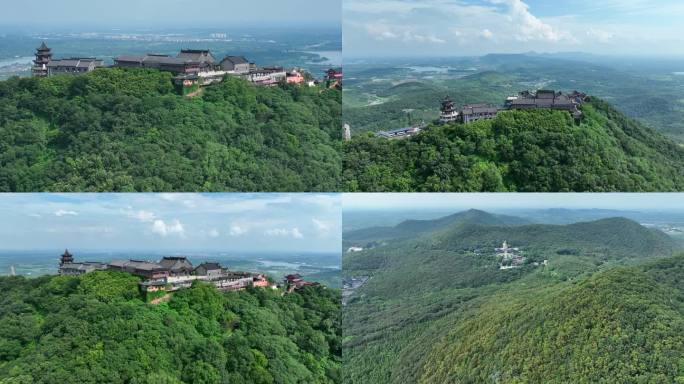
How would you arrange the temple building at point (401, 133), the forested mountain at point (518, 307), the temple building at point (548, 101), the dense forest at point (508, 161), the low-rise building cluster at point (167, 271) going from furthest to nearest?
1. the temple building at point (548, 101)
2. the temple building at point (401, 133)
3. the dense forest at point (508, 161)
4. the low-rise building cluster at point (167, 271)
5. the forested mountain at point (518, 307)

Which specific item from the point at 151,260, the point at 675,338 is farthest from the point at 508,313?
the point at 151,260

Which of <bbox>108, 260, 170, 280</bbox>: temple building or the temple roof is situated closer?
<bbox>108, 260, 170, 280</bbox>: temple building

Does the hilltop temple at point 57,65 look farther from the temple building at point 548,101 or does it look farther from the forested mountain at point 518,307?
the temple building at point 548,101

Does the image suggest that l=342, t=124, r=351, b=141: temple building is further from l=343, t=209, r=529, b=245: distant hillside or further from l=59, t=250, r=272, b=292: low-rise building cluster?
l=59, t=250, r=272, b=292: low-rise building cluster

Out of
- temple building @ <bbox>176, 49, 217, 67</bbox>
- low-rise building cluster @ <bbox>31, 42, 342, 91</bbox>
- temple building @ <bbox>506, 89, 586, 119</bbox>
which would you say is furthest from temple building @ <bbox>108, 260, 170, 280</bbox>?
temple building @ <bbox>506, 89, 586, 119</bbox>

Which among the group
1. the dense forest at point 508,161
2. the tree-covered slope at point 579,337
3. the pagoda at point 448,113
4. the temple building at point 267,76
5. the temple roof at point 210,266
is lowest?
the tree-covered slope at point 579,337

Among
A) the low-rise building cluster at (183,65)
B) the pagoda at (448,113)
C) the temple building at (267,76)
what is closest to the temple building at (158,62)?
the low-rise building cluster at (183,65)

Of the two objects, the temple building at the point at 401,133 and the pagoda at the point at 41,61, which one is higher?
the pagoda at the point at 41,61
